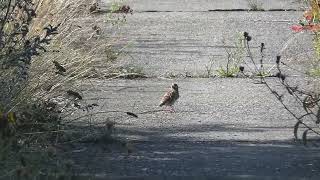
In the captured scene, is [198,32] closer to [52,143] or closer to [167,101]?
[167,101]

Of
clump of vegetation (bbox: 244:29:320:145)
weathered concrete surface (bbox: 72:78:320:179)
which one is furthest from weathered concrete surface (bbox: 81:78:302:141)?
clump of vegetation (bbox: 244:29:320:145)

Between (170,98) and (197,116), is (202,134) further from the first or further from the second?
(170,98)

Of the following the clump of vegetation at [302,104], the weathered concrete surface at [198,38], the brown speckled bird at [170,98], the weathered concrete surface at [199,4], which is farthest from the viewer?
the weathered concrete surface at [199,4]

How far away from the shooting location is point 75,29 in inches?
440

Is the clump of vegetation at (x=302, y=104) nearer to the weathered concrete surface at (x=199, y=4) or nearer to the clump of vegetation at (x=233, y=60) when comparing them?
the clump of vegetation at (x=233, y=60)

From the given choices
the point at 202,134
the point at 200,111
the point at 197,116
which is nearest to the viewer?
the point at 202,134

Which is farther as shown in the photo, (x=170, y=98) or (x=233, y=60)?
(x=233, y=60)

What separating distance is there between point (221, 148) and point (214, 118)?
1355 millimetres

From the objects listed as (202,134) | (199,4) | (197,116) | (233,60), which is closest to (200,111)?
(197,116)

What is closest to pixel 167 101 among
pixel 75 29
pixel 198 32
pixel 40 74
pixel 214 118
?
pixel 214 118

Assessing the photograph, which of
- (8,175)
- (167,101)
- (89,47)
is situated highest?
(89,47)

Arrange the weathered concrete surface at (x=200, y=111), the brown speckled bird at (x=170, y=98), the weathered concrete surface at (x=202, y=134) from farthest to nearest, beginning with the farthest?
the brown speckled bird at (x=170, y=98), the weathered concrete surface at (x=200, y=111), the weathered concrete surface at (x=202, y=134)

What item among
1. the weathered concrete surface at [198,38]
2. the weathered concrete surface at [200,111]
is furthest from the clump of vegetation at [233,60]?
the weathered concrete surface at [200,111]

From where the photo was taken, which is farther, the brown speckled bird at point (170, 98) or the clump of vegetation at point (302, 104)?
the brown speckled bird at point (170, 98)
